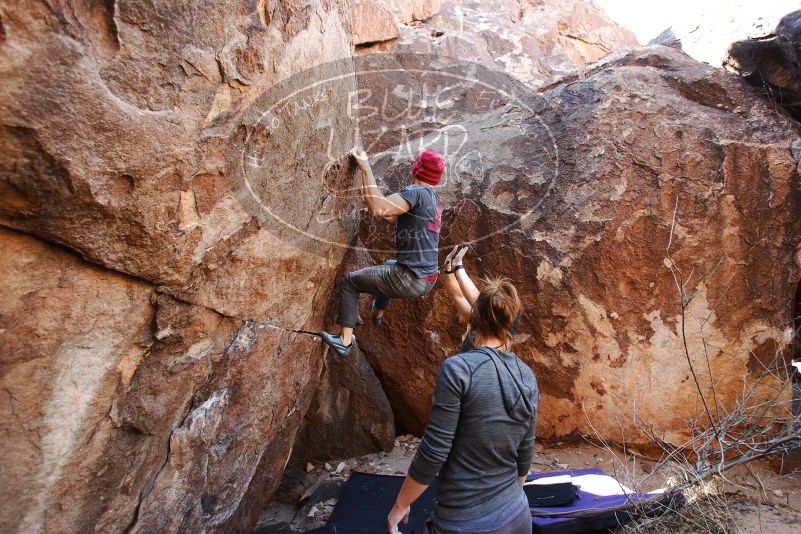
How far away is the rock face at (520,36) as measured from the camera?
25.3 feet

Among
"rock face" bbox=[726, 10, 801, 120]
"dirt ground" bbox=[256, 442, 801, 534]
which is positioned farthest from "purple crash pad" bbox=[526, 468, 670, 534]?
"rock face" bbox=[726, 10, 801, 120]

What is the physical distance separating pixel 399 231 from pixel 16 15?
1.88 meters

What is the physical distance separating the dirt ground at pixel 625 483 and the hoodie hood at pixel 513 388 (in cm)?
126

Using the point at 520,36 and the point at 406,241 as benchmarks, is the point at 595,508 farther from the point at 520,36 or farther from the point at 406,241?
the point at 520,36

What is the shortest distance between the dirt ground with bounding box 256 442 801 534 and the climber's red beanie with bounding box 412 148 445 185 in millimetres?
1787

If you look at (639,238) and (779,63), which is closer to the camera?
(639,238)

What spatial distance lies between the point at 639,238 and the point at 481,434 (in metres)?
2.19

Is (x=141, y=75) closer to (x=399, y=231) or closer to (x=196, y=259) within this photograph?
(x=196, y=259)

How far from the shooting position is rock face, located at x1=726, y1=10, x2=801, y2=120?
11.8 feet

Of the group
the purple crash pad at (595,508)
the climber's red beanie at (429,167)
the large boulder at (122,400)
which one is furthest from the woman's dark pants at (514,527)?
the climber's red beanie at (429,167)

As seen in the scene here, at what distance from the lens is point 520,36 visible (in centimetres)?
865

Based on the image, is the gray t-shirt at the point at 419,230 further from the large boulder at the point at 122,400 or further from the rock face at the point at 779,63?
the rock face at the point at 779,63

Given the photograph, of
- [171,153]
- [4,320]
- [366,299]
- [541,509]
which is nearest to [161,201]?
[171,153]

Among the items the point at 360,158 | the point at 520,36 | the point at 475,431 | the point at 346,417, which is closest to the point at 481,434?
the point at 475,431
